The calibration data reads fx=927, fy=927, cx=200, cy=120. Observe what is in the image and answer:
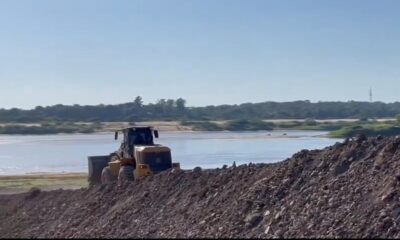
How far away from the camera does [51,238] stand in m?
17.6

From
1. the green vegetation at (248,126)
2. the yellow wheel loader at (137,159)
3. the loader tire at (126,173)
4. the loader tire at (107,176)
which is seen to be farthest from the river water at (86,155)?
the green vegetation at (248,126)

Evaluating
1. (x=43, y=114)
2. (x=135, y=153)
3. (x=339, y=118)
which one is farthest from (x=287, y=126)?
(x=135, y=153)

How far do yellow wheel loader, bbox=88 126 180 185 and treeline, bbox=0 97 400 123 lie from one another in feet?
252

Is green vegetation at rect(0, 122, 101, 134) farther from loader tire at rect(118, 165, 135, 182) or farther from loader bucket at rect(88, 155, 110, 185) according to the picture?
loader tire at rect(118, 165, 135, 182)

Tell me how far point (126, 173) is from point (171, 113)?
96.5 m

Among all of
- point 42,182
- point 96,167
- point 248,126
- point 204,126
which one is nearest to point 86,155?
point 42,182

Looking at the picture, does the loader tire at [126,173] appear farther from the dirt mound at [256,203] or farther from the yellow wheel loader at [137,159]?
the dirt mound at [256,203]

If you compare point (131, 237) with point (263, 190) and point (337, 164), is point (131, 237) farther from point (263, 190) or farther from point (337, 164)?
point (337, 164)

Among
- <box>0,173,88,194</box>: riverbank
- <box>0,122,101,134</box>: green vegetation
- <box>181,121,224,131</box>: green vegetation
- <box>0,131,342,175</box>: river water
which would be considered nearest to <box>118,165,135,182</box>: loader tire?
<box>0,173,88,194</box>: riverbank

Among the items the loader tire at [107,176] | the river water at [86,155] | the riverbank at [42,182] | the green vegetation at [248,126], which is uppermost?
the green vegetation at [248,126]

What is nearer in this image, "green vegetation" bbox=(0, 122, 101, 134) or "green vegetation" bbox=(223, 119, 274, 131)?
"green vegetation" bbox=(0, 122, 101, 134)

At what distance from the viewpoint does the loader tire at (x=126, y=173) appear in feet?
81.6

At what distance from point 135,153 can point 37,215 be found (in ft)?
14.7

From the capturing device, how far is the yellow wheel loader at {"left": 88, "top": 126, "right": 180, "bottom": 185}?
988 inches
